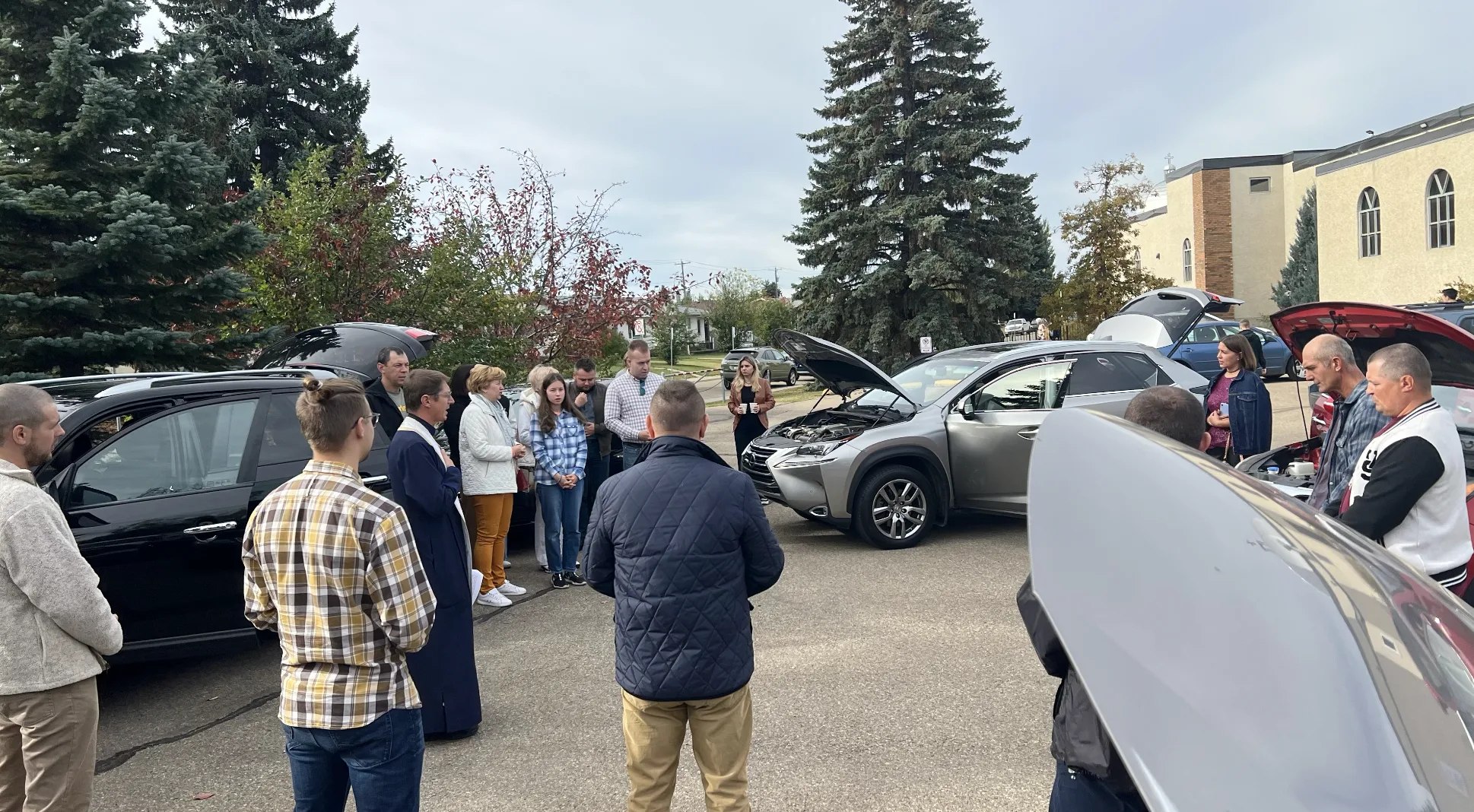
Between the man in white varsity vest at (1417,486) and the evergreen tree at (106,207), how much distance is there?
8.98 m

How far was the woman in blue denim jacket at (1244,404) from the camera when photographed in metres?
6.64

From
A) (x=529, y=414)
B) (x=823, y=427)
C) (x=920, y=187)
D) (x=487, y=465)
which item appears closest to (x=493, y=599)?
(x=487, y=465)

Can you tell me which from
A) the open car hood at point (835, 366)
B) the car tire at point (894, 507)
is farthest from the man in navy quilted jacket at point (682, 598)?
the car tire at point (894, 507)

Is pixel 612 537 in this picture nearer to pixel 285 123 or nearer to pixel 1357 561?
pixel 1357 561

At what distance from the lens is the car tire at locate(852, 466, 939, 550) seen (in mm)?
7770

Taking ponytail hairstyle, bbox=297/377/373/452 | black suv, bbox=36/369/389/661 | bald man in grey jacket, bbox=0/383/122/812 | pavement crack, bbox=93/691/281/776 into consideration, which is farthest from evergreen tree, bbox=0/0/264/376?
ponytail hairstyle, bbox=297/377/373/452

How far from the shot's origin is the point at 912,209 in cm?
2692

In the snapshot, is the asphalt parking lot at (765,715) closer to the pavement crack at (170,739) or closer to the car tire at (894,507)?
the pavement crack at (170,739)

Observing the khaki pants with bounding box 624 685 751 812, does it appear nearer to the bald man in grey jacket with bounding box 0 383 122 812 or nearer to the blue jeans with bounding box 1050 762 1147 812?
the blue jeans with bounding box 1050 762 1147 812

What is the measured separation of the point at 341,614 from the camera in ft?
8.20

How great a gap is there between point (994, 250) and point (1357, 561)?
27.6 m

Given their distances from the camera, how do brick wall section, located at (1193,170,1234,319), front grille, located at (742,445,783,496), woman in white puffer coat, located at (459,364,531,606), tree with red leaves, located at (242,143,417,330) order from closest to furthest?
woman in white puffer coat, located at (459,364,531,606) < front grille, located at (742,445,783,496) < tree with red leaves, located at (242,143,417,330) < brick wall section, located at (1193,170,1234,319)

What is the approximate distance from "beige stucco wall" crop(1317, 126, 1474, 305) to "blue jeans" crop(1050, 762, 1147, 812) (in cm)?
3457

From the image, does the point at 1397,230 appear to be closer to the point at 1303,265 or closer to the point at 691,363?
the point at 1303,265
